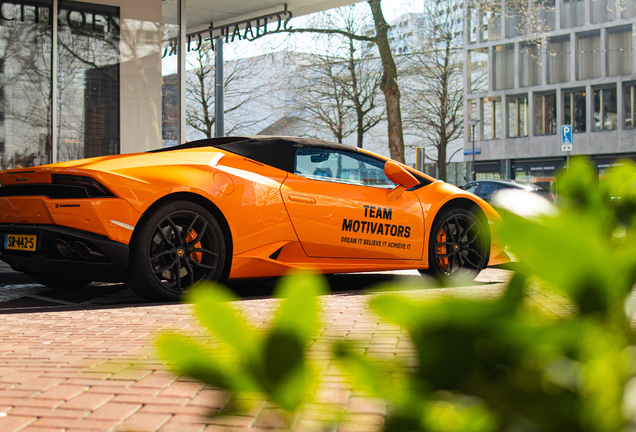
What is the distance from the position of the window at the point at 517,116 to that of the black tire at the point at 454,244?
39.2m

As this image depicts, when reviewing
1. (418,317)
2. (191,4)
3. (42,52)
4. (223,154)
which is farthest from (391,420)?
(191,4)

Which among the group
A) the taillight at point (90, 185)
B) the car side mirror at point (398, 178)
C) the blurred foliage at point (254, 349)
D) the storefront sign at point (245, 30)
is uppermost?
the storefront sign at point (245, 30)

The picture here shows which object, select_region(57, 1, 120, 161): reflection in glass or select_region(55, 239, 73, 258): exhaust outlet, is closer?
select_region(55, 239, 73, 258): exhaust outlet

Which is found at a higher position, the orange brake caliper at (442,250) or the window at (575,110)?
the window at (575,110)

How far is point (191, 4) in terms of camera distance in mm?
12805

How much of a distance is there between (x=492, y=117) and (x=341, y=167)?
4107 centimetres

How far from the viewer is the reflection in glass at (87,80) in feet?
34.2

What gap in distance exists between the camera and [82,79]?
34.7 ft

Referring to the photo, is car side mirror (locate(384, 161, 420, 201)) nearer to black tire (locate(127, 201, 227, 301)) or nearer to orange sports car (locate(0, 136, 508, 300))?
orange sports car (locate(0, 136, 508, 300))

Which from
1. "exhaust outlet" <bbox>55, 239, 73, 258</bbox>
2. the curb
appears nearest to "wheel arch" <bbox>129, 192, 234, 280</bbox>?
"exhaust outlet" <bbox>55, 239, 73, 258</bbox>

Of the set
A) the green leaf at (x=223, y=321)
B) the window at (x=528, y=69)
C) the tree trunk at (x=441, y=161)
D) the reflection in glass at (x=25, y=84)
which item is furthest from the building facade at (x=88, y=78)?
the window at (x=528, y=69)

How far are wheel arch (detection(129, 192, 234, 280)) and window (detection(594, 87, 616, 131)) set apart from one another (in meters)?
39.5

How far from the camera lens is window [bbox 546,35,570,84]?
41844 millimetres

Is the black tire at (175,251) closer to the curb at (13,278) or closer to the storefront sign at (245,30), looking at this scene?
the curb at (13,278)
